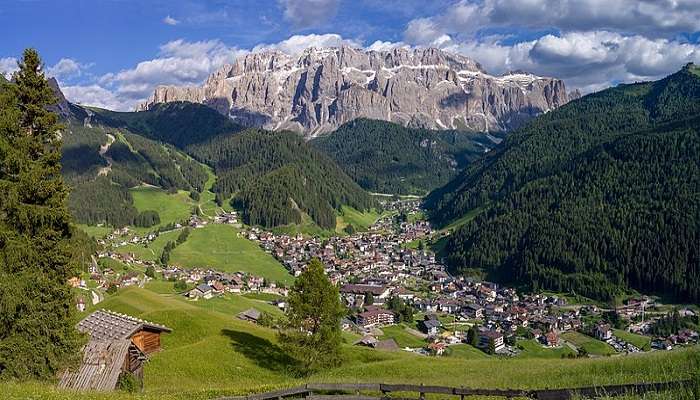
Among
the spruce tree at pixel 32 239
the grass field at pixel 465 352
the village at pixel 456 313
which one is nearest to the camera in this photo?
the spruce tree at pixel 32 239

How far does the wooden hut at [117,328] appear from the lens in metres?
38.2

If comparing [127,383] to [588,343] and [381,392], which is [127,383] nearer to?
[381,392]

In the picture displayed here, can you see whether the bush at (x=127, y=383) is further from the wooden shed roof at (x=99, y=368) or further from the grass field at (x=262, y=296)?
the grass field at (x=262, y=296)

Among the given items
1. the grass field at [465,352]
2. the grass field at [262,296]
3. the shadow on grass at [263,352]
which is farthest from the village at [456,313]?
the shadow on grass at [263,352]

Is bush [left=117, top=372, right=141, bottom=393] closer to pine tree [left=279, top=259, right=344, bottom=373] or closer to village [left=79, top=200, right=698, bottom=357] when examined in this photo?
pine tree [left=279, top=259, right=344, bottom=373]

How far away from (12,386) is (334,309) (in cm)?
2553

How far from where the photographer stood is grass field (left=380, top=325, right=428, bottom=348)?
11788 centimetres

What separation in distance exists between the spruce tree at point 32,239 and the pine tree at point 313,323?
18709mm

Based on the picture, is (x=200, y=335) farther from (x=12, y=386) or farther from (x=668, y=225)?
(x=668, y=225)

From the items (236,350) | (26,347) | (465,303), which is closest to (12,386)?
(26,347)

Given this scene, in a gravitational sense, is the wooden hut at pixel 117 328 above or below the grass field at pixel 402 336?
above

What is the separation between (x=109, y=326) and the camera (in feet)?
129

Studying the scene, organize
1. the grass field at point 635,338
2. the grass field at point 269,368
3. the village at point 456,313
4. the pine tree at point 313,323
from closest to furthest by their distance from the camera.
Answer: the grass field at point 269,368, the pine tree at point 313,323, the grass field at point 635,338, the village at point 456,313

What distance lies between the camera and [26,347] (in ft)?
84.9
